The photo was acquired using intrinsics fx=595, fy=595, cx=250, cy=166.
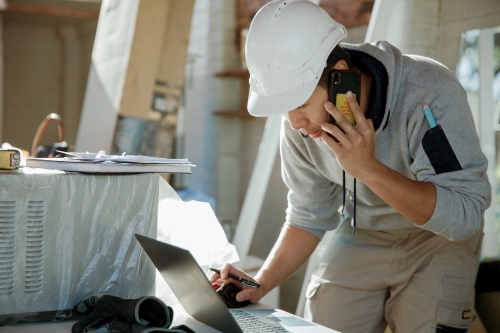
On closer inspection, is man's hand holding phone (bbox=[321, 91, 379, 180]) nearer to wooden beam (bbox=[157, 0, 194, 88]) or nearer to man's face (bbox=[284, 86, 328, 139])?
man's face (bbox=[284, 86, 328, 139])

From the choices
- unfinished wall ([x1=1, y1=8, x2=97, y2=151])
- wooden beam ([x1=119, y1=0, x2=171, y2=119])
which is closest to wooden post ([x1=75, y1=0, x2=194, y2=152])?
wooden beam ([x1=119, y1=0, x2=171, y2=119])

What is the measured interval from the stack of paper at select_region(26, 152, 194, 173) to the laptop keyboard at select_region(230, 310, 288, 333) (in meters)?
0.37

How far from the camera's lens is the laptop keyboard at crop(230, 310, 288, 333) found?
124 centimetres

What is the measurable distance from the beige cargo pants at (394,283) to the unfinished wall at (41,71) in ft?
20.2

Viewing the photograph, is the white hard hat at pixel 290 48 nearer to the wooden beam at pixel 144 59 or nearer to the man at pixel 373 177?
the man at pixel 373 177

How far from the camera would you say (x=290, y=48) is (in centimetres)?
144

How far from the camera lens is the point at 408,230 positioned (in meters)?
1.85

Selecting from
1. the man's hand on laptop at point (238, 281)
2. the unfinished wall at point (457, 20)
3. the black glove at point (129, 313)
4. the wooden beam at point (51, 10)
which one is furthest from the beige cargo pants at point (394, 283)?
the wooden beam at point (51, 10)

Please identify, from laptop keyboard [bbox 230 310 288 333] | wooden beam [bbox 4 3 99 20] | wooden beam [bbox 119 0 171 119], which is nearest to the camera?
laptop keyboard [bbox 230 310 288 333]

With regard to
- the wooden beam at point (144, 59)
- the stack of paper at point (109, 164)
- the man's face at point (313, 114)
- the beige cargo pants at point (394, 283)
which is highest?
the wooden beam at point (144, 59)

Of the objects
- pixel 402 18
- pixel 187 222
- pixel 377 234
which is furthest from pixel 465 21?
pixel 187 222

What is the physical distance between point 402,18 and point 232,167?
A: 293 cm

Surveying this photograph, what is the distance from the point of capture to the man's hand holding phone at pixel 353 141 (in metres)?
1.39

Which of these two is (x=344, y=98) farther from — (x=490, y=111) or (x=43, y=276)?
(x=490, y=111)
